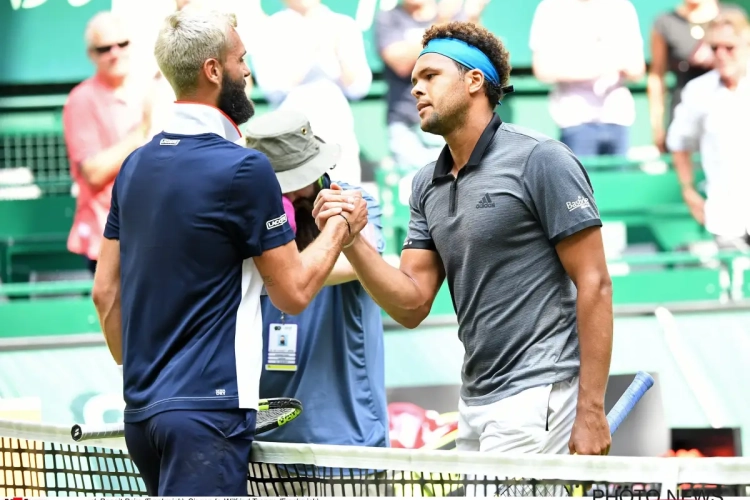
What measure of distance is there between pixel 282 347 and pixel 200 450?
1.12 m

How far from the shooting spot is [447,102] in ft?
10.3

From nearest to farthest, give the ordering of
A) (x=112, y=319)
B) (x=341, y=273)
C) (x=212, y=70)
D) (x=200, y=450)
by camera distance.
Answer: (x=200, y=450), (x=212, y=70), (x=112, y=319), (x=341, y=273)

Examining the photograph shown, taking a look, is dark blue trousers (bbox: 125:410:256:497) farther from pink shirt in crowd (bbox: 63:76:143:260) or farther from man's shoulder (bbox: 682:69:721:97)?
man's shoulder (bbox: 682:69:721:97)

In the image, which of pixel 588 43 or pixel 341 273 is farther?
pixel 588 43

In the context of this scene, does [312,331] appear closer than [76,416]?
Yes

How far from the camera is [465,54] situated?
3162mm

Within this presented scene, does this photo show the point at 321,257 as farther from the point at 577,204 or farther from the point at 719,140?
the point at 719,140

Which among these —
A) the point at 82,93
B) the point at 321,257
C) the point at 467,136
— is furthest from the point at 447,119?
the point at 82,93

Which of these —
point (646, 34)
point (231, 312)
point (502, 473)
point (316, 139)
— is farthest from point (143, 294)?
point (646, 34)

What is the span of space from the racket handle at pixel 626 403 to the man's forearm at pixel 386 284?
65 centimetres

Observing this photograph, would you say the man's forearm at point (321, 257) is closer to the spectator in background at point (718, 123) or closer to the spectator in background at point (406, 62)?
the spectator in background at point (406, 62)

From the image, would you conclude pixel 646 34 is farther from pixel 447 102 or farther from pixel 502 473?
pixel 502 473

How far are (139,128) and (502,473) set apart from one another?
4.58 metres

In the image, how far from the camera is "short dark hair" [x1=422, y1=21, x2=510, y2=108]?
126 inches
